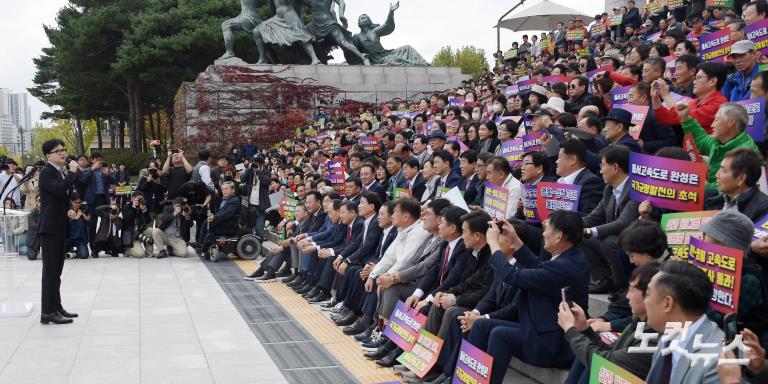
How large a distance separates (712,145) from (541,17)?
59.8ft

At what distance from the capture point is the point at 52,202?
318 inches

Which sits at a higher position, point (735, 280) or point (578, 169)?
point (578, 169)

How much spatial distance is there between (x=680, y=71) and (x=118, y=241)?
10520 millimetres

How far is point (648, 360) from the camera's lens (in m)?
3.54

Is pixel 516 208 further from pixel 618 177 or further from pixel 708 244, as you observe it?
pixel 708 244

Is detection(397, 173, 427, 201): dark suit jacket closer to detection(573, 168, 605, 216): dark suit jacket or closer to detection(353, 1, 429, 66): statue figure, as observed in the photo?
detection(573, 168, 605, 216): dark suit jacket

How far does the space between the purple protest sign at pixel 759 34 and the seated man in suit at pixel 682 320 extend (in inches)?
211

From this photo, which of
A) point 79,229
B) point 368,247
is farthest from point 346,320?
point 79,229

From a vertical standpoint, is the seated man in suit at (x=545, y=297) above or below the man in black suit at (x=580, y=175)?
below

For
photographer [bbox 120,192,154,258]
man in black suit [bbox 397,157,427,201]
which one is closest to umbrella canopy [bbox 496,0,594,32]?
photographer [bbox 120,192,154,258]

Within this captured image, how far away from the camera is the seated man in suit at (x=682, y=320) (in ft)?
9.82

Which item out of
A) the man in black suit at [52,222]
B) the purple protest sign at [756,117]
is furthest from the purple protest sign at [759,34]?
the man in black suit at [52,222]

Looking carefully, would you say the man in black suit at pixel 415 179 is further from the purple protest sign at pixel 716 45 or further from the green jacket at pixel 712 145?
the green jacket at pixel 712 145

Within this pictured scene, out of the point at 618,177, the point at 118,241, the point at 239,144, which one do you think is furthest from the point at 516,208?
the point at 239,144
